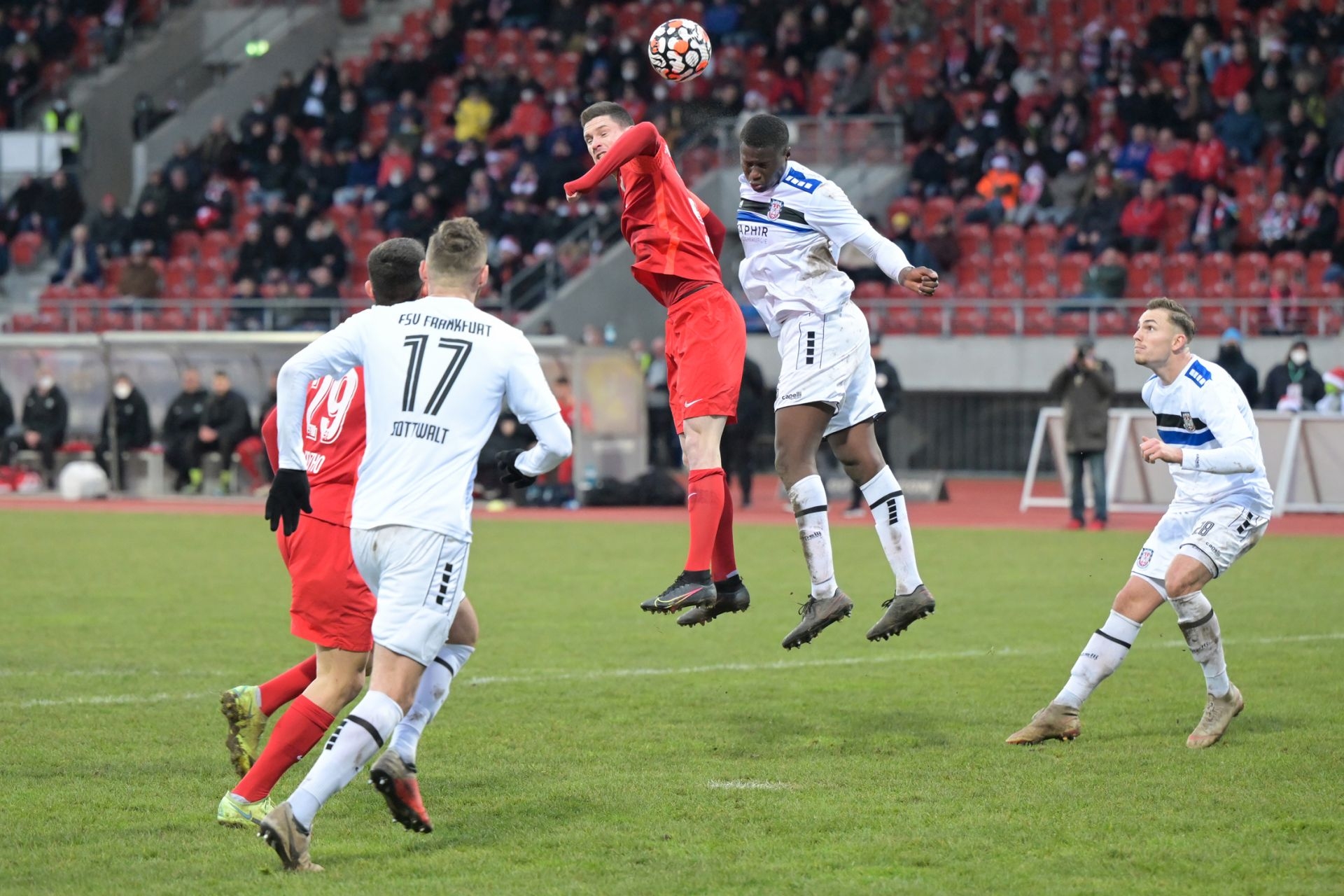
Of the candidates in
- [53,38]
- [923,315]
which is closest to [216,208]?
[53,38]

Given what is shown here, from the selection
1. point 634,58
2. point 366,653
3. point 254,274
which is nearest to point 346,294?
point 254,274

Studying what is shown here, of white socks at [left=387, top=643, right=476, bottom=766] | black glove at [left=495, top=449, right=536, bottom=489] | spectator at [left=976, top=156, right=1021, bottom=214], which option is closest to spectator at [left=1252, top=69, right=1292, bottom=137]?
spectator at [left=976, top=156, right=1021, bottom=214]

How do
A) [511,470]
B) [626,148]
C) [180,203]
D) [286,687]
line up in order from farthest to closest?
1. [180,203]
2. [626,148]
3. [286,687]
4. [511,470]

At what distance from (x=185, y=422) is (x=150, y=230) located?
31.7 ft

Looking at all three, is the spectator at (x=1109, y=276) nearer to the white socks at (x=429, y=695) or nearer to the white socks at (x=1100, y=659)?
the white socks at (x=1100, y=659)

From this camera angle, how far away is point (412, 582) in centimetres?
545

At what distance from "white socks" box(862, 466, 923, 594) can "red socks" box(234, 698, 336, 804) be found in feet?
10.2

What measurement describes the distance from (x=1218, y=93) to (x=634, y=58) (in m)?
10.3

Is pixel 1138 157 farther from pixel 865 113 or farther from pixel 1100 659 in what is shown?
pixel 1100 659

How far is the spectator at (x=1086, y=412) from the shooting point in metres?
18.5

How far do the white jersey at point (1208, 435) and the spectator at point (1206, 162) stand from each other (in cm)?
1871

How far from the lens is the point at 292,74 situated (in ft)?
119

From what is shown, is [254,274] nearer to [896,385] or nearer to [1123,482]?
[896,385]

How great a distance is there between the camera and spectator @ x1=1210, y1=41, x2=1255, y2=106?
26469mm
